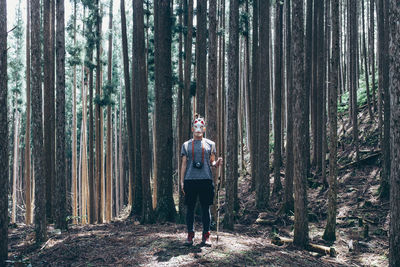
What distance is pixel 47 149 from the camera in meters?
11.9

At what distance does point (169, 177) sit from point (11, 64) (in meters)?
20.0

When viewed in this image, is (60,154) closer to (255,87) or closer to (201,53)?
(201,53)

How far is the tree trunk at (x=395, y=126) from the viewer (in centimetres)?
630

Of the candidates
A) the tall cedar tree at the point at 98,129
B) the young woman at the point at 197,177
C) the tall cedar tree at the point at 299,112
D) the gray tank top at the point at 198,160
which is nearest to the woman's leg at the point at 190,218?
the young woman at the point at 197,177

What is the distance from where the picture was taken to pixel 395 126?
6.34m

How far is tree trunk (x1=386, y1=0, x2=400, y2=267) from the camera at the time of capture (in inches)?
248

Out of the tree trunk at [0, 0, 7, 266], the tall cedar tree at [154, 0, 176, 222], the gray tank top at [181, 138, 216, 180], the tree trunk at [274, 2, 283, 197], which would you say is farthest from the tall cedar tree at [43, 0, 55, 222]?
the tree trunk at [274, 2, 283, 197]

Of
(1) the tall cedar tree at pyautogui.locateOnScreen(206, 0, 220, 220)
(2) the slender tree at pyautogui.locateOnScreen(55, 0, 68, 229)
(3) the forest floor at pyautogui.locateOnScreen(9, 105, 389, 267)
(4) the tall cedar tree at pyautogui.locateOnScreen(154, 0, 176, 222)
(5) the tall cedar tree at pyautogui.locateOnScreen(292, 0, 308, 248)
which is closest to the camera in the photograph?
(3) the forest floor at pyautogui.locateOnScreen(9, 105, 389, 267)

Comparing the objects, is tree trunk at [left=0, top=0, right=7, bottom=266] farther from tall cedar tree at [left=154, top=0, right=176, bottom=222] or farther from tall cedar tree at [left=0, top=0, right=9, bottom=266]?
tall cedar tree at [left=154, top=0, right=176, bottom=222]

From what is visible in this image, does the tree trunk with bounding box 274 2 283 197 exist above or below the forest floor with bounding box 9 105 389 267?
above

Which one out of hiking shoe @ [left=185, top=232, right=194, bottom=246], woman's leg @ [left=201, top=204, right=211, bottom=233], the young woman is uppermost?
the young woman

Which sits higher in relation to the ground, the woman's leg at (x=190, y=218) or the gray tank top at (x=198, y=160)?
the gray tank top at (x=198, y=160)

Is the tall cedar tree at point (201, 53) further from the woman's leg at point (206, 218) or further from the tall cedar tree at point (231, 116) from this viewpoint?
the woman's leg at point (206, 218)

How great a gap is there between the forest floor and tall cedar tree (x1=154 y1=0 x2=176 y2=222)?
2.09 feet
